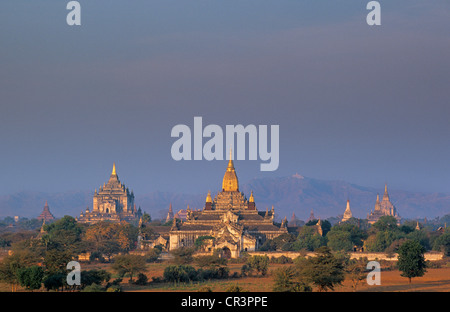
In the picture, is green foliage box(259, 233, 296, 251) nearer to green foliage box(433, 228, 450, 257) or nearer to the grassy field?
green foliage box(433, 228, 450, 257)

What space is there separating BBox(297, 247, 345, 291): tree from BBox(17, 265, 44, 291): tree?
2167 cm

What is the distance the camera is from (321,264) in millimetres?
85250

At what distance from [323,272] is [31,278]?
24.1 meters

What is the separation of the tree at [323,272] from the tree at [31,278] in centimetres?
2167

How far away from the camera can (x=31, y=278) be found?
84625mm

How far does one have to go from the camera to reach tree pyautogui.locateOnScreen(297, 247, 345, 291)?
83.9 metres

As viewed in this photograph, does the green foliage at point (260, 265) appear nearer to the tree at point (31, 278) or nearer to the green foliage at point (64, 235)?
the green foliage at point (64, 235)

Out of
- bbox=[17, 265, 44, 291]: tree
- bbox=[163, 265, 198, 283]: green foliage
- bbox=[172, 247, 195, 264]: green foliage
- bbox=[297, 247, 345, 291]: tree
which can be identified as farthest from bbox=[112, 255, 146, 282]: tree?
bbox=[172, 247, 195, 264]: green foliage

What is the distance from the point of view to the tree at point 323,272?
83.9 meters

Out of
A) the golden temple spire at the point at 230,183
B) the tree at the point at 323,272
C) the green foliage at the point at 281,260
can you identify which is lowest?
the tree at the point at 323,272

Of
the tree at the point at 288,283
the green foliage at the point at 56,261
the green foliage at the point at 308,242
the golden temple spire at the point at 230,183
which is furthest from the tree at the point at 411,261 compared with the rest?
the golden temple spire at the point at 230,183
